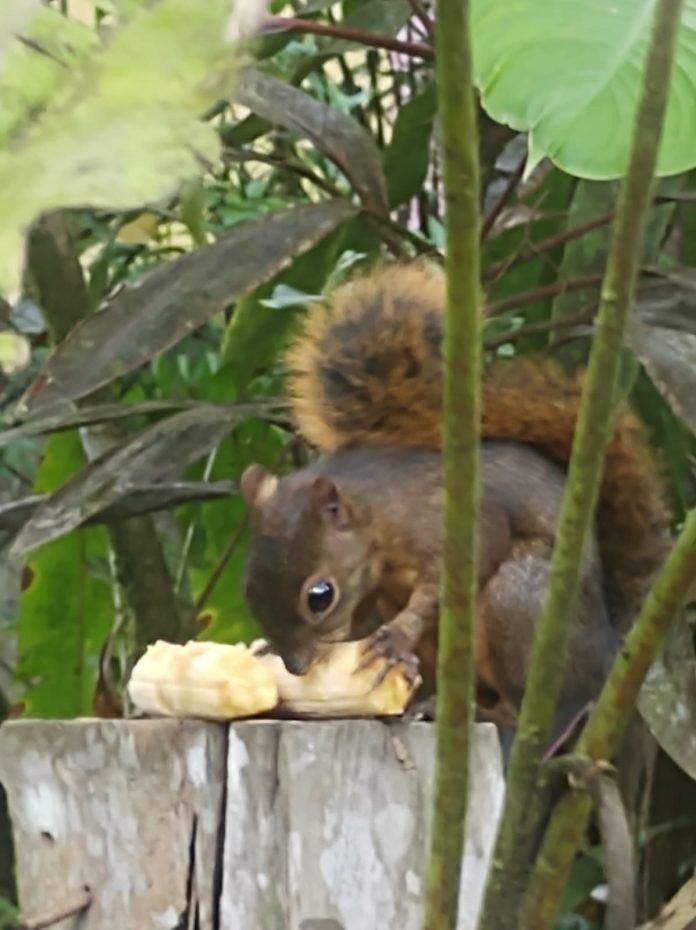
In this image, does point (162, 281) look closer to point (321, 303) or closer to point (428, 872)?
point (321, 303)

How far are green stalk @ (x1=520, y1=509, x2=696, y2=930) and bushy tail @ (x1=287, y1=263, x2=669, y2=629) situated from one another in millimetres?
417

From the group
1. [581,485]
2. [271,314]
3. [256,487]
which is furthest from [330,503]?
[581,485]

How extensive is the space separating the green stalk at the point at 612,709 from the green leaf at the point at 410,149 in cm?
79

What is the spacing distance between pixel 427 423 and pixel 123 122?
2.93 ft

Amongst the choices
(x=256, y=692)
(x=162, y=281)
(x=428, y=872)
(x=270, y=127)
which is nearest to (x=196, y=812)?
(x=256, y=692)

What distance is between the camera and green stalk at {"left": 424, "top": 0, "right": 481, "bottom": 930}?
299 millimetres

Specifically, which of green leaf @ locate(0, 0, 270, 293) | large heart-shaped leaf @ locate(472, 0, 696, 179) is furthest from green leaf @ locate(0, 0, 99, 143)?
large heart-shaped leaf @ locate(472, 0, 696, 179)

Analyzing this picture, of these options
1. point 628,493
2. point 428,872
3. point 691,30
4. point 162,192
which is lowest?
point 628,493

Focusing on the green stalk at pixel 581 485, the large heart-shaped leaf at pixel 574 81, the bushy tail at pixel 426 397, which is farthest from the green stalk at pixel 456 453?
Answer: the bushy tail at pixel 426 397

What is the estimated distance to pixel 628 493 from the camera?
0.99 m

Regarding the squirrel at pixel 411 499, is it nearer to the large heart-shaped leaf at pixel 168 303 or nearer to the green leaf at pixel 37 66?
the large heart-shaped leaf at pixel 168 303

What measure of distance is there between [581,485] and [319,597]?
49cm

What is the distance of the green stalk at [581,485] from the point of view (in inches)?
14.3

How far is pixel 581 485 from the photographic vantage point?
18.4 inches
